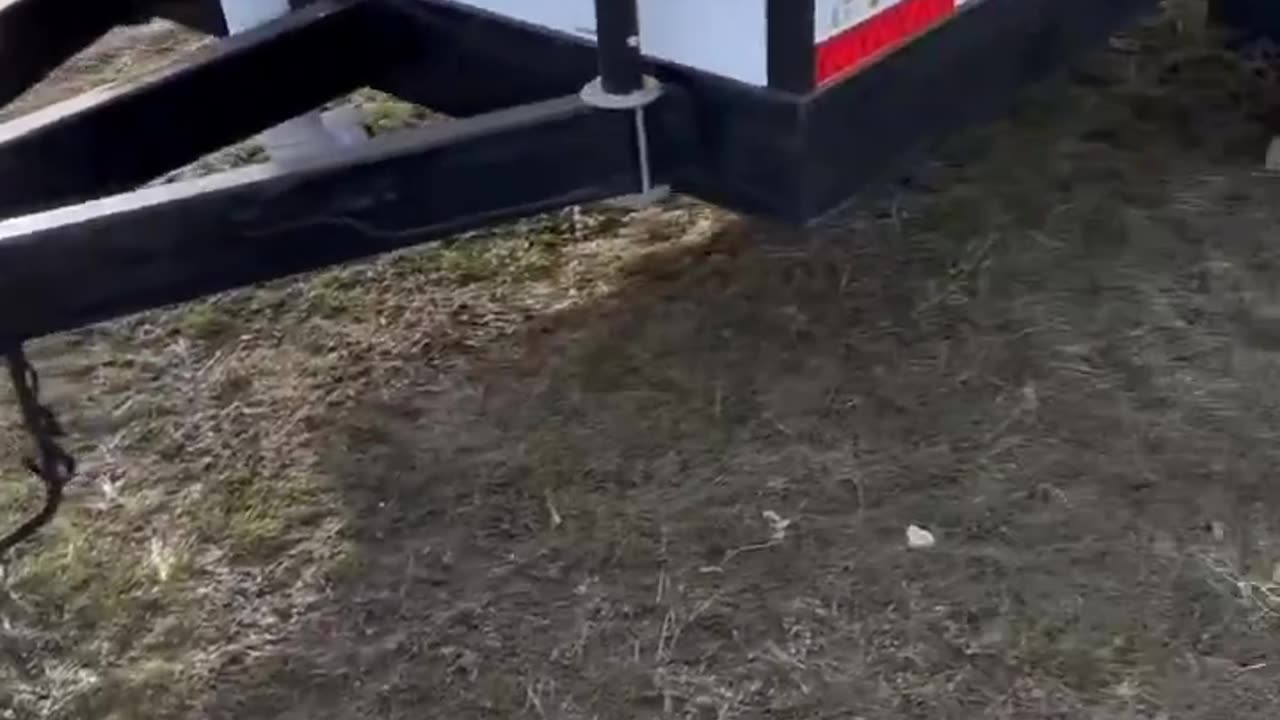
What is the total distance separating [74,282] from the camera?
1.10 meters

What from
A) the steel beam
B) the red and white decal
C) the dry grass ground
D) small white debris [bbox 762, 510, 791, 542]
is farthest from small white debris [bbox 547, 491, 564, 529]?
the steel beam

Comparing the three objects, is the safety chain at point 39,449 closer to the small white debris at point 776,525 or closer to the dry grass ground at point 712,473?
the dry grass ground at point 712,473

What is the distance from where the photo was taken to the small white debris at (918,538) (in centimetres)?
136

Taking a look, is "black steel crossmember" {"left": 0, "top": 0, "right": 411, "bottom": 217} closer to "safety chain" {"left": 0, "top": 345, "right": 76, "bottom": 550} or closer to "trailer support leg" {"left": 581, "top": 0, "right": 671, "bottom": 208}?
"safety chain" {"left": 0, "top": 345, "right": 76, "bottom": 550}

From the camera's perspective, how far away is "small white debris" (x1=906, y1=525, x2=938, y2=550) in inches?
53.6

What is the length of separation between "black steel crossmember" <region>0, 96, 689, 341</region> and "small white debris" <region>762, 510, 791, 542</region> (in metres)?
0.31

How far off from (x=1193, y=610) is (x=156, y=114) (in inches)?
34.4

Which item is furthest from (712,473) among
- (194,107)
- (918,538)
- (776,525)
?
(194,107)

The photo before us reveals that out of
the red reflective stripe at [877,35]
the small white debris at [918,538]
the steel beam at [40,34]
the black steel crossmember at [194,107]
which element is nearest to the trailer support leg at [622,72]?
the red reflective stripe at [877,35]

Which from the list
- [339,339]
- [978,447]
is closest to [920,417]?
[978,447]

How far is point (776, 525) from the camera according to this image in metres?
1.40

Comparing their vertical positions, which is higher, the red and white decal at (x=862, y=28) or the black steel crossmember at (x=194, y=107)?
the red and white decal at (x=862, y=28)

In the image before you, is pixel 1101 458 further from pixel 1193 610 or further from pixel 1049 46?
pixel 1049 46

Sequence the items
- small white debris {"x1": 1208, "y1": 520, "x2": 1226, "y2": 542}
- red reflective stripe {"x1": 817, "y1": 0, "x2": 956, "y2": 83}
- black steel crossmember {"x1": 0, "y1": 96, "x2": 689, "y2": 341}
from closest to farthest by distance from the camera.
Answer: black steel crossmember {"x1": 0, "y1": 96, "x2": 689, "y2": 341} → red reflective stripe {"x1": 817, "y1": 0, "x2": 956, "y2": 83} → small white debris {"x1": 1208, "y1": 520, "x2": 1226, "y2": 542}
